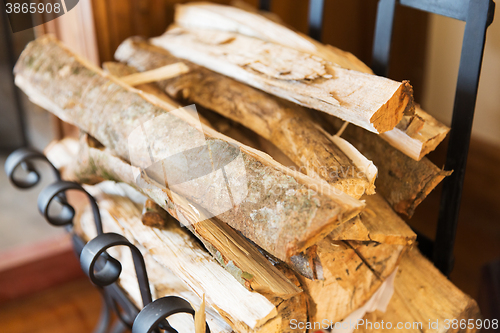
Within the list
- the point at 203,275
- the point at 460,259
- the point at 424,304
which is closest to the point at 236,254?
the point at 203,275

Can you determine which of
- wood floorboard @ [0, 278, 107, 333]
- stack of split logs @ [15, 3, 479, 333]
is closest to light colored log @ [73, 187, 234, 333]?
stack of split logs @ [15, 3, 479, 333]

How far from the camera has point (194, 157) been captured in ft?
2.35

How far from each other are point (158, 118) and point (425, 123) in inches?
20.3

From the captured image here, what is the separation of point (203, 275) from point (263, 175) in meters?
0.21

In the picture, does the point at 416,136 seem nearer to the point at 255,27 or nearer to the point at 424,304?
the point at 424,304

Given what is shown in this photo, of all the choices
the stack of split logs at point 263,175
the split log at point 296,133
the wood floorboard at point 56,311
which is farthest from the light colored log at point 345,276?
the wood floorboard at point 56,311

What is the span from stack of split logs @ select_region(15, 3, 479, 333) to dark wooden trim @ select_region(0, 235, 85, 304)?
0.48 meters

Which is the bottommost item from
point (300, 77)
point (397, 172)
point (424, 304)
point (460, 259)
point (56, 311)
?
point (56, 311)

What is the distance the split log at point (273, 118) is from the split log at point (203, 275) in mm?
232

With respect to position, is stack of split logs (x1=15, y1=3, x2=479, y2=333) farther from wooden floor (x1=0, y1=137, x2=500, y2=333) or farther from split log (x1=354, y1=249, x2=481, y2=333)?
wooden floor (x1=0, y1=137, x2=500, y2=333)

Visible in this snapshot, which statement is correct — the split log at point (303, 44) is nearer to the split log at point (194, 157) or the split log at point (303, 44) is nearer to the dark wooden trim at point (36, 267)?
the split log at point (194, 157)

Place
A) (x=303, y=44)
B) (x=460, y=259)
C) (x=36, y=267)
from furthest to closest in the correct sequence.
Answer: (x=460, y=259), (x=36, y=267), (x=303, y=44)

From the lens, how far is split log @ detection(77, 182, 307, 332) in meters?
0.63

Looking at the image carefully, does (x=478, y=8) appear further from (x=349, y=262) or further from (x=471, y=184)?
(x=471, y=184)
